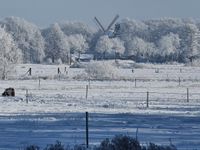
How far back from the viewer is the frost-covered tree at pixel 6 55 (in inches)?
2881

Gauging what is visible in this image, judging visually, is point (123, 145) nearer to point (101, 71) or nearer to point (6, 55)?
point (6, 55)

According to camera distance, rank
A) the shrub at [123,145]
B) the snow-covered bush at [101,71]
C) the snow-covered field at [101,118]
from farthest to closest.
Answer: the snow-covered bush at [101,71], the snow-covered field at [101,118], the shrub at [123,145]

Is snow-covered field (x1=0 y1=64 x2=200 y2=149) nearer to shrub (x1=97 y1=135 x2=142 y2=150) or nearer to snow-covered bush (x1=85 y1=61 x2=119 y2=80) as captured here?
shrub (x1=97 y1=135 x2=142 y2=150)

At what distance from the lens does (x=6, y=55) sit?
74.8m

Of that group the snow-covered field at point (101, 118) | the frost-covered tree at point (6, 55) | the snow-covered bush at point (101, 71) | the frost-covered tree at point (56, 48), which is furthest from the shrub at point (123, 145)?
the frost-covered tree at point (56, 48)

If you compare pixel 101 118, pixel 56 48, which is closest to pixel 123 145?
pixel 101 118

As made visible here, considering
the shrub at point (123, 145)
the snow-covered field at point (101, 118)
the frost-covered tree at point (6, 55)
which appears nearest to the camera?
the shrub at point (123, 145)

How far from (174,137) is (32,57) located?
169822 millimetres

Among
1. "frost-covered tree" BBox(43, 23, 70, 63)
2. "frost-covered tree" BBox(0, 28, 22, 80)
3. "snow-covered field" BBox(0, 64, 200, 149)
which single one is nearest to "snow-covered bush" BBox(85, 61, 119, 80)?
"frost-covered tree" BBox(0, 28, 22, 80)

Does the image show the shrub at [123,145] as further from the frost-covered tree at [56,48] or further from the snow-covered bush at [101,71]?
the frost-covered tree at [56,48]

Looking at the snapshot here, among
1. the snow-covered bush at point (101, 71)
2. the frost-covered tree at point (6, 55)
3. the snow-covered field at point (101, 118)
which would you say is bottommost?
the snow-covered field at point (101, 118)

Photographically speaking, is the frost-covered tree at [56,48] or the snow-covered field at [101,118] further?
the frost-covered tree at [56,48]

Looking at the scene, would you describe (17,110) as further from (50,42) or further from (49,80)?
(50,42)

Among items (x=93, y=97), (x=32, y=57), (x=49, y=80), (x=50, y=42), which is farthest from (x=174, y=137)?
(x=32, y=57)
